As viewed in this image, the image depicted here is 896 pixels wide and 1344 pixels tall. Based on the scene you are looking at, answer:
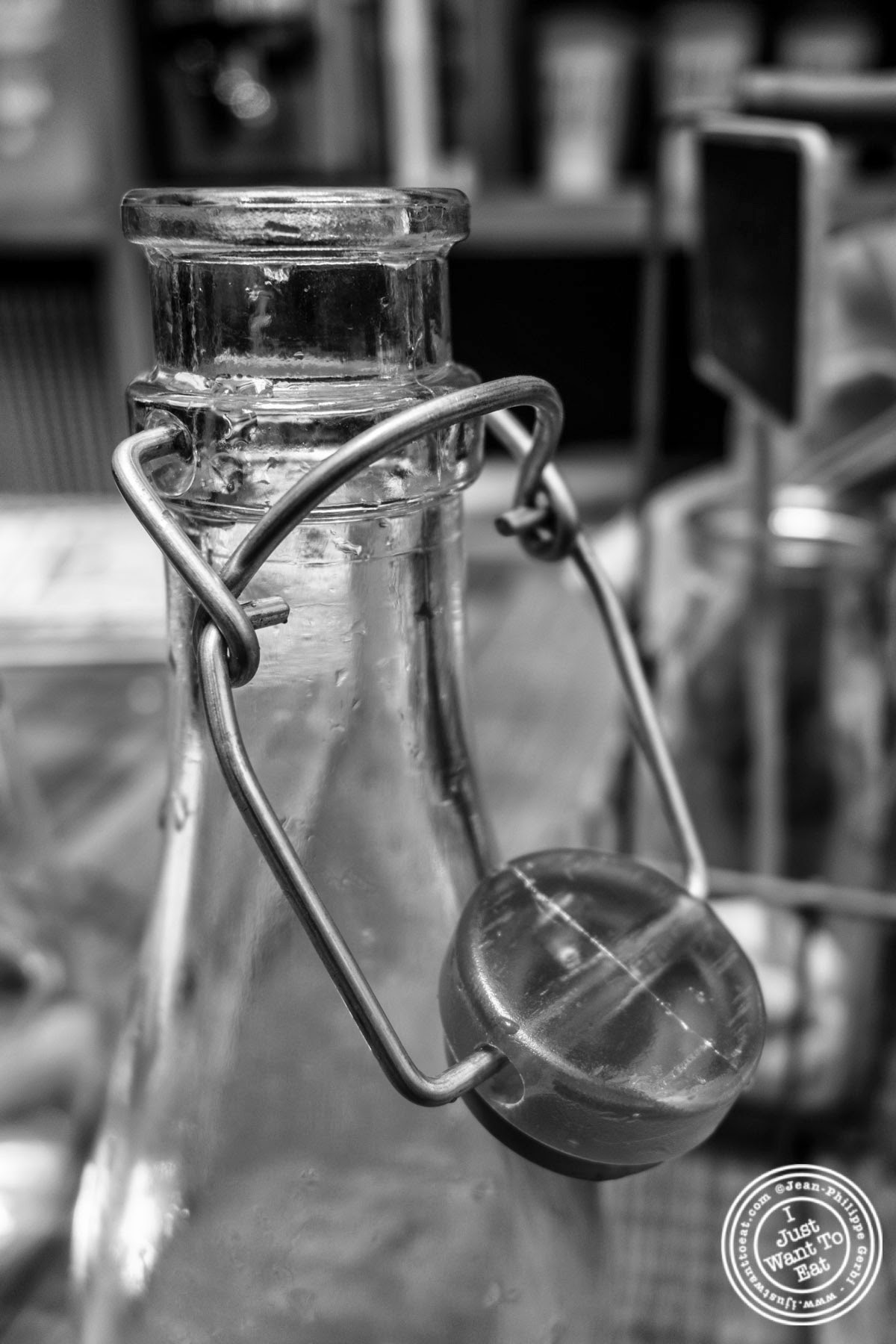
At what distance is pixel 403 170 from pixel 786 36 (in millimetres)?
368

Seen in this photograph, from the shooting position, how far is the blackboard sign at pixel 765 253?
251 millimetres

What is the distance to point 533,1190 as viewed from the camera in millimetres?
189

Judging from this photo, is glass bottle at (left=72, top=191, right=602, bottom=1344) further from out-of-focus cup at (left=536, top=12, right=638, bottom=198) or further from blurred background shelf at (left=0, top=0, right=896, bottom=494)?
out-of-focus cup at (left=536, top=12, right=638, bottom=198)

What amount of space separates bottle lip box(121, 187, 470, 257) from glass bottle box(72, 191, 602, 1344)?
0.01 m

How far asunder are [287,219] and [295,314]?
0.01 meters

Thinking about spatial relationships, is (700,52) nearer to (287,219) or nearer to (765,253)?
(765,253)

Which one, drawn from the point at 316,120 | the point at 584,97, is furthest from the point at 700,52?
the point at 316,120

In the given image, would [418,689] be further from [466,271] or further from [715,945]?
[466,271]

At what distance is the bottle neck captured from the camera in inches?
5.7

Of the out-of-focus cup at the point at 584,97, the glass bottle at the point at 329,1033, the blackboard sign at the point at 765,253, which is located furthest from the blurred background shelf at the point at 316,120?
the glass bottle at the point at 329,1033

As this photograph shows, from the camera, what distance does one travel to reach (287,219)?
0.14 m

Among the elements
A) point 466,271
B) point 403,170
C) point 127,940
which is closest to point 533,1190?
point 127,940

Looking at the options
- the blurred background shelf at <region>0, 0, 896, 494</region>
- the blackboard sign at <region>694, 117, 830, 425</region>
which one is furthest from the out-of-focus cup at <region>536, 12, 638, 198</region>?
the blackboard sign at <region>694, 117, 830, 425</region>

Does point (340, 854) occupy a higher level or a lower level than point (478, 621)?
higher
